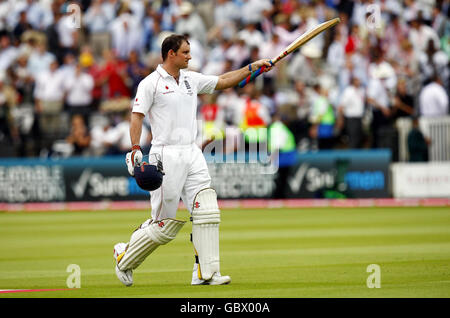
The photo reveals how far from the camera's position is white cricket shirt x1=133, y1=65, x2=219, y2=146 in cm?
888

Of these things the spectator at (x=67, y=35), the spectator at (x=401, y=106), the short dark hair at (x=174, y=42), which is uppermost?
the spectator at (x=67, y=35)

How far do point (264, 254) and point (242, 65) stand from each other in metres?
10.9

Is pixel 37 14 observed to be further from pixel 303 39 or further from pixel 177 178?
pixel 177 178

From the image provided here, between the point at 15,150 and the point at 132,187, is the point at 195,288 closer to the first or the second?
the point at 132,187

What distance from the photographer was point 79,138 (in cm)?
2209

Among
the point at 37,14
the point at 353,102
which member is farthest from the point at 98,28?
the point at 353,102

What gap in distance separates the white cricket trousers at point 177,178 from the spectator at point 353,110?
1238 centimetres

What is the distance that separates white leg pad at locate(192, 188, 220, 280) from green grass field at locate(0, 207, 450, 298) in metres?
0.24

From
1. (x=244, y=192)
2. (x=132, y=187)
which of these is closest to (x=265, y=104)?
(x=244, y=192)

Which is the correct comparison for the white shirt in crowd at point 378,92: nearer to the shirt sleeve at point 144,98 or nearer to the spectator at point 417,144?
the spectator at point 417,144

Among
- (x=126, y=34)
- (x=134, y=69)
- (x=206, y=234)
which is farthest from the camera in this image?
(x=126, y=34)

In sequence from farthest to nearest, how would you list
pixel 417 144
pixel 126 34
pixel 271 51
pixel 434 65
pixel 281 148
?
pixel 126 34, pixel 271 51, pixel 434 65, pixel 417 144, pixel 281 148

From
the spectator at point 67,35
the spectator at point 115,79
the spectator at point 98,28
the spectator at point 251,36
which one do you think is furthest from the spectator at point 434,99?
the spectator at point 67,35

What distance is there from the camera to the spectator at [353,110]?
68.8 feet
